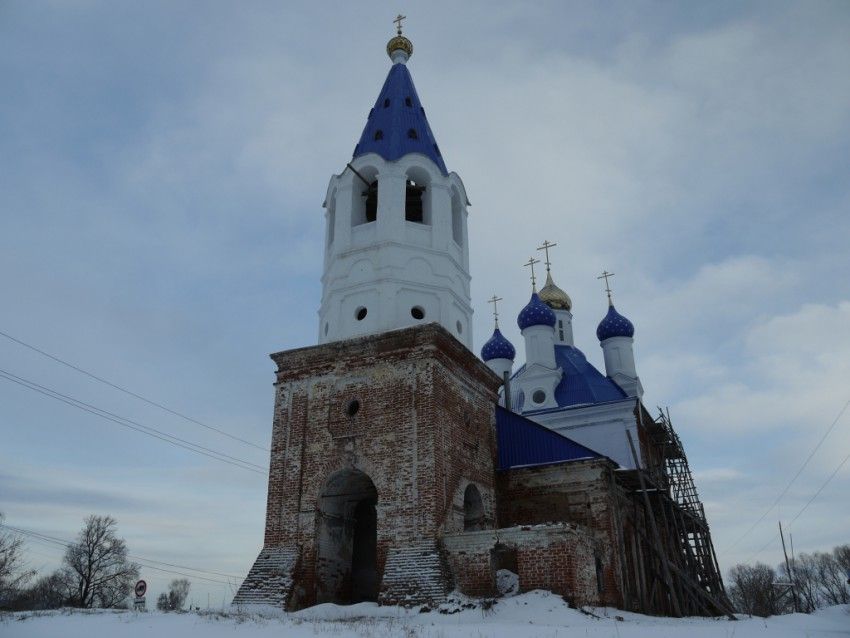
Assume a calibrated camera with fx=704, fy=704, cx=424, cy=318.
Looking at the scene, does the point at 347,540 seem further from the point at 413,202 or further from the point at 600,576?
the point at 413,202

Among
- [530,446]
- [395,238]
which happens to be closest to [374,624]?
[530,446]

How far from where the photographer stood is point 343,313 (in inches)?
565

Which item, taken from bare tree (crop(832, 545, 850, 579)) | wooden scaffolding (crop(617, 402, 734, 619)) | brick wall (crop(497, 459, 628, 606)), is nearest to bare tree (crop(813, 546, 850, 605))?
bare tree (crop(832, 545, 850, 579))

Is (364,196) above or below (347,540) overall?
above

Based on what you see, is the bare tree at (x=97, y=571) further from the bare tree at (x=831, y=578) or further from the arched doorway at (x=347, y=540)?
the bare tree at (x=831, y=578)

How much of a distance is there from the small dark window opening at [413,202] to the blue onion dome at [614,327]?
12.0 m

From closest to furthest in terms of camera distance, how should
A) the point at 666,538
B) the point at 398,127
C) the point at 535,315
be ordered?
the point at 398,127 < the point at 666,538 < the point at 535,315

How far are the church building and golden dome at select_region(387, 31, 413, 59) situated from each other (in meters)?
0.68

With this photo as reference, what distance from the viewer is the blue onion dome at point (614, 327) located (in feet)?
83.0

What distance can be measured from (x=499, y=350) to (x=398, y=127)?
481 inches

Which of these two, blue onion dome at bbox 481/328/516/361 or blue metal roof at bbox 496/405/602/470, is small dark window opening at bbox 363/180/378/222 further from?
blue onion dome at bbox 481/328/516/361

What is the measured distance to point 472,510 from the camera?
1394 centimetres

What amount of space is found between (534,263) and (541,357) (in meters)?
4.75

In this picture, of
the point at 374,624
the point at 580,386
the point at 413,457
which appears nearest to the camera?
the point at 374,624
